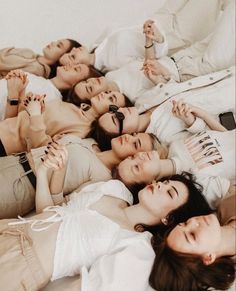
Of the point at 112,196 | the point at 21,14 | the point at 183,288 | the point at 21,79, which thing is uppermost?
the point at 21,14

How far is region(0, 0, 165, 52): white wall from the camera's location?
69.5 inches

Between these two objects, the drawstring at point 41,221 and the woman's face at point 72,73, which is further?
the woman's face at point 72,73

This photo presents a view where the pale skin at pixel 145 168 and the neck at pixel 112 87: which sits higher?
the neck at pixel 112 87

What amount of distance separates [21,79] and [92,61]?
14.8 inches

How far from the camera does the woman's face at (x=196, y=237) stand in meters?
0.94

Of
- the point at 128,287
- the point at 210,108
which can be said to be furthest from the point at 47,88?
the point at 128,287

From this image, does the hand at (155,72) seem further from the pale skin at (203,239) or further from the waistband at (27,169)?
the pale skin at (203,239)

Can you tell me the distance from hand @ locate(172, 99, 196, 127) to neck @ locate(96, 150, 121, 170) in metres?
0.21

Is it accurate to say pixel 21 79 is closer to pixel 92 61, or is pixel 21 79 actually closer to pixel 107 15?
pixel 92 61

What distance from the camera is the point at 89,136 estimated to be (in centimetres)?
136

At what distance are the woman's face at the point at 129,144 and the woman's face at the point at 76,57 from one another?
41 centimetres

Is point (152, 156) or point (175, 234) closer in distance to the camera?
point (175, 234)

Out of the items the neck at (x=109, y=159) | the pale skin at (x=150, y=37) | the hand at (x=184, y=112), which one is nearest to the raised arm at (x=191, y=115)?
the hand at (x=184, y=112)

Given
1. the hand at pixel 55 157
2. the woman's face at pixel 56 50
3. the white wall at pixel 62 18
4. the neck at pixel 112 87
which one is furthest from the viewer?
the white wall at pixel 62 18
